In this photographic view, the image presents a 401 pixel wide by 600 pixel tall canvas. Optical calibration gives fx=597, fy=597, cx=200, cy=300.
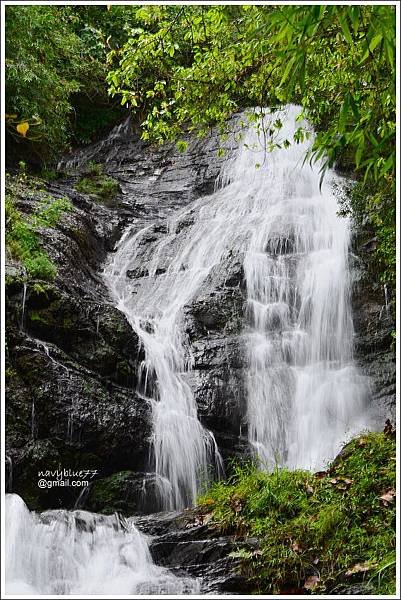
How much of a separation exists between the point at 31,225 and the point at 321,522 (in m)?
4.88

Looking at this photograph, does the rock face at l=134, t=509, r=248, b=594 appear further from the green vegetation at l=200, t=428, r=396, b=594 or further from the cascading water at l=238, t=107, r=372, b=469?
the cascading water at l=238, t=107, r=372, b=469

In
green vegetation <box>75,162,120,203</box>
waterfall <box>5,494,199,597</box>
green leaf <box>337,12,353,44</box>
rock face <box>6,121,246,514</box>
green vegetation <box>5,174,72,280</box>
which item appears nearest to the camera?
green leaf <box>337,12,353,44</box>

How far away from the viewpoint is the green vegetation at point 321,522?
3725 millimetres

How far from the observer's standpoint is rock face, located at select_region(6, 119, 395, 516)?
17.7ft

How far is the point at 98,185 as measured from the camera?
10.8 meters

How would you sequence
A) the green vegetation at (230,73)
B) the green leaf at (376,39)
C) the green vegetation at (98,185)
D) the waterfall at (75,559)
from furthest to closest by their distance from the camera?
1. the green vegetation at (98,185)
2. the waterfall at (75,559)
3. the green vegetation at (230,73)
4. the green leaf at (376,39)

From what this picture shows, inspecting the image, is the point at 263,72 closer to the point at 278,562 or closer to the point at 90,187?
the point at 278,562

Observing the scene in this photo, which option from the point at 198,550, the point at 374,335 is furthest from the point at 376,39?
the point at 374,335

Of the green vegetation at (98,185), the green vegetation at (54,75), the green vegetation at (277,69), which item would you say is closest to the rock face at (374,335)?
the green vegetation at (277,69)

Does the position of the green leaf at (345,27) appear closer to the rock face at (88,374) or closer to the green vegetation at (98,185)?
the rock face at (88,374)

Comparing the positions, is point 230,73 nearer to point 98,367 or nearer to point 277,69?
point 277,69

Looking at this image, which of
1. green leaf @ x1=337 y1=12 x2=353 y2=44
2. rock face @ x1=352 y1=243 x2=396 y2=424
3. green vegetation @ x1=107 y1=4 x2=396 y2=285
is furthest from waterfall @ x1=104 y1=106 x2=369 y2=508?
green leaf @ x1=337 y1=12 x2=353 y2=44

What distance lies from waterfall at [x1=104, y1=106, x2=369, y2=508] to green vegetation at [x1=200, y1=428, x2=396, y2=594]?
1279mm

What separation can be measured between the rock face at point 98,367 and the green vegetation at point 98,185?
1277 mm
